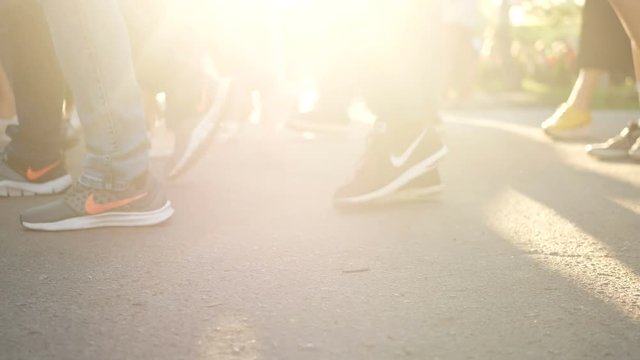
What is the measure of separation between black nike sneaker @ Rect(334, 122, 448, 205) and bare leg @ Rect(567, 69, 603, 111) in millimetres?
2425

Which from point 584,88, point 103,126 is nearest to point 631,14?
point 103,126

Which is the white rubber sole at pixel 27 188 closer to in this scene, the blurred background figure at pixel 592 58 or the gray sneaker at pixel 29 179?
the gray sneaker at pixel 29 179

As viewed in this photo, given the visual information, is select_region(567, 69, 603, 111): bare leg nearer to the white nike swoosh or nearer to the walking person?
the white nike swoosh

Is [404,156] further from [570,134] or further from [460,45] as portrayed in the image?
[460,45]

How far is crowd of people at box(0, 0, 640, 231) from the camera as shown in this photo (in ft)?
7.33

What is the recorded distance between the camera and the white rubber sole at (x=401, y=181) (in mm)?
2725

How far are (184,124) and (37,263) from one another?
3.77 feet

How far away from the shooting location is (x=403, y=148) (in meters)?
2.77

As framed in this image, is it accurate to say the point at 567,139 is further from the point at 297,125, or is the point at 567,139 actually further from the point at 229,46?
the point at 229,46

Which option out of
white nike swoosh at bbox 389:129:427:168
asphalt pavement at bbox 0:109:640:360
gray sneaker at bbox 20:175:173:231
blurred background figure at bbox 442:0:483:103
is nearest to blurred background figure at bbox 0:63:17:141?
asphalt pavement at bbox 0:109:640:360

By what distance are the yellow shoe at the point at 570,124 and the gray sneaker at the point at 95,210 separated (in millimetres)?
3347

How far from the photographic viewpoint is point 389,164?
2754mm

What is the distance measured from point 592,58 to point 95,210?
348cm

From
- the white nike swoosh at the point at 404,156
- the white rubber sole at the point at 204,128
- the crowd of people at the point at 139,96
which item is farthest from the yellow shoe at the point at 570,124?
the white rubber sole at the point at 204,128
